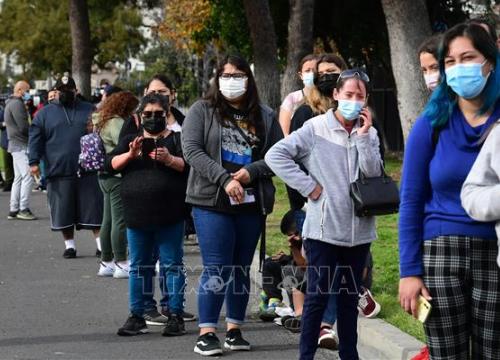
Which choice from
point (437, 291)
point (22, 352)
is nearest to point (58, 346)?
point (22, 352)

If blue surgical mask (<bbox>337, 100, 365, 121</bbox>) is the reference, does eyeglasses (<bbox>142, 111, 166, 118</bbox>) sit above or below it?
above

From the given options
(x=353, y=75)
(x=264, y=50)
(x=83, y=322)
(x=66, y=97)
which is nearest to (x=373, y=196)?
(x=353, y=75)

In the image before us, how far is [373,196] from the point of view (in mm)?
6348

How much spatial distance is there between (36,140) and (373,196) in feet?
21.7

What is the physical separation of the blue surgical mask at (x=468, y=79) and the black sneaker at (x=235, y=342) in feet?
11.7

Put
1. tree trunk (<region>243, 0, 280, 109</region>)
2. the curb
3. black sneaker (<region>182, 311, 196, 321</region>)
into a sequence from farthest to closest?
tree trunk (<region>243, 0, 280, 109</region>) → black sneaker (<region>182, 311, 196, 321</region>) → the curb

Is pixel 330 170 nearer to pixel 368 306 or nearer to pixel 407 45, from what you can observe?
pixel 368 306

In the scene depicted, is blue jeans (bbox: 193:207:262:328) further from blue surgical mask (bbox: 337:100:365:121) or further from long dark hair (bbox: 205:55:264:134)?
blue surgical mask (bbox: 337:100:365:121)

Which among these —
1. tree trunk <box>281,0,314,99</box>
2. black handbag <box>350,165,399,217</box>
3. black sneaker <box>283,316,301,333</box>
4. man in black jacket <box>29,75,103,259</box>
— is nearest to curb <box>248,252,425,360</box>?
black sneaker <box>283,316,301,333</box>

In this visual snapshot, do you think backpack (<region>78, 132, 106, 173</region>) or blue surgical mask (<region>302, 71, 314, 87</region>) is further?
backpack (<region>78, 132, 106, 173</region>)

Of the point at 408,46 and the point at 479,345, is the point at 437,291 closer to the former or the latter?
the point at 479,345

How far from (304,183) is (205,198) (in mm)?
1087

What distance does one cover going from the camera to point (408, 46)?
1467cm

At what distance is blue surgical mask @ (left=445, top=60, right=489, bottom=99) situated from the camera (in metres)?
4.30
